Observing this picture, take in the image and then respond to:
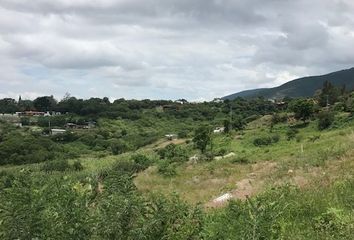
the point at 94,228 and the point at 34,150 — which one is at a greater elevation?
the point at 94,228

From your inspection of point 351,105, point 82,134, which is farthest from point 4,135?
point 351,105

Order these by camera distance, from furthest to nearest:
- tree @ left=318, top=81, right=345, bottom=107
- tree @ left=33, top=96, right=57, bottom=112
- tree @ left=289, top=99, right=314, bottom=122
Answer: tree @ left=33, top=96, right=57, bottom=112
tree @ left=318, top=81, right=345, bottom=107
tree @ left=289, top=99, right=314, bottom=122

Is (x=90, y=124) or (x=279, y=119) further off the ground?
(x=279, y=119)

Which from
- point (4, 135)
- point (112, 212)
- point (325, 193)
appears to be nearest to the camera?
point (112, 212)

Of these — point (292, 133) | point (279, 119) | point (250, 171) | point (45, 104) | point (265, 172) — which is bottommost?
point (250, 171)

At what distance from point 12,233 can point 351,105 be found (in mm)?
46138

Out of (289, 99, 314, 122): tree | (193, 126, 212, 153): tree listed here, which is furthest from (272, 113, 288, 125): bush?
(193, 126, 212, 153): tree

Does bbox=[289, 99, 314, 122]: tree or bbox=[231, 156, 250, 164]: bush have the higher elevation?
bbox=[289, 99, 314, 122]: tree

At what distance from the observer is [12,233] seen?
13.3 feet

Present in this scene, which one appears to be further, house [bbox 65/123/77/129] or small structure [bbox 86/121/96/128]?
house [bbox 65/123/77/129]

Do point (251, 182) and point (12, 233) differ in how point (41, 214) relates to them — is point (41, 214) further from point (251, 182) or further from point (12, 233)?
point (251, 182)

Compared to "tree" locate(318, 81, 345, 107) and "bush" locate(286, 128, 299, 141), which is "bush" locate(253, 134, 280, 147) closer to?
"bush" locate(286, 128, 299, 141)

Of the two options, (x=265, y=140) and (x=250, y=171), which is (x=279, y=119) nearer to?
(x=265, y=140)

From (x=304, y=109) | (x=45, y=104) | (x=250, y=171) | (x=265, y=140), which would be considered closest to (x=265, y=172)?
(x=250, y=171)
